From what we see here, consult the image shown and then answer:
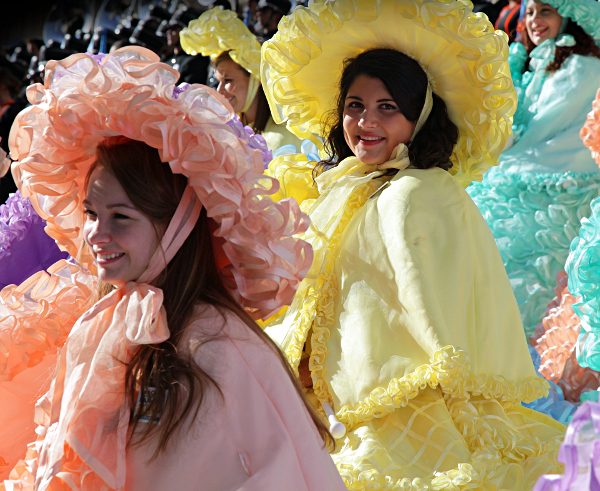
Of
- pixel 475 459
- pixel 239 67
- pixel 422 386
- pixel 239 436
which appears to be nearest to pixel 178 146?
pixel 239 436

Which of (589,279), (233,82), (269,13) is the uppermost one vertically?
(269,13)

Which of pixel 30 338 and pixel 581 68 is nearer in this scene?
pixel 30 338

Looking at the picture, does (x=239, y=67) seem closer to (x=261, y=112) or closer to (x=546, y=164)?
(x=261, y=112)

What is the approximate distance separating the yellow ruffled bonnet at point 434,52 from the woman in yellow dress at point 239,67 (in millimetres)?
1963

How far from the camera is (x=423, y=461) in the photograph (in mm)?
1960

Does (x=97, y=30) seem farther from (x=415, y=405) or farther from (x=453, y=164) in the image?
(x=415, y=405)

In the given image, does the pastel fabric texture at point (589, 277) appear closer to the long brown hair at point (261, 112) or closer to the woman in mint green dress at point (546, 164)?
the woman in mint green dress at point (546, 164)

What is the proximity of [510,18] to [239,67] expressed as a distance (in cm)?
178

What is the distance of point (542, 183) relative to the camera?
158 inches

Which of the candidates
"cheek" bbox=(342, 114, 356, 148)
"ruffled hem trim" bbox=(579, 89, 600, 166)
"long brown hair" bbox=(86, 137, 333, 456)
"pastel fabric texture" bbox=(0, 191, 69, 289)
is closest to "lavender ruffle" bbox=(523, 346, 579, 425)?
"ruffled hem trim" bbox=(579, 89, 600, 166)

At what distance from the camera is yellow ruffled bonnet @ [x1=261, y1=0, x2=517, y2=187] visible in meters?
2.38

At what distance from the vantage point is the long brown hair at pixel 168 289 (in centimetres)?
131

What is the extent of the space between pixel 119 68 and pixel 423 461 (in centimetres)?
123

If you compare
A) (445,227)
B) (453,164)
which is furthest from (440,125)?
(445,227)
